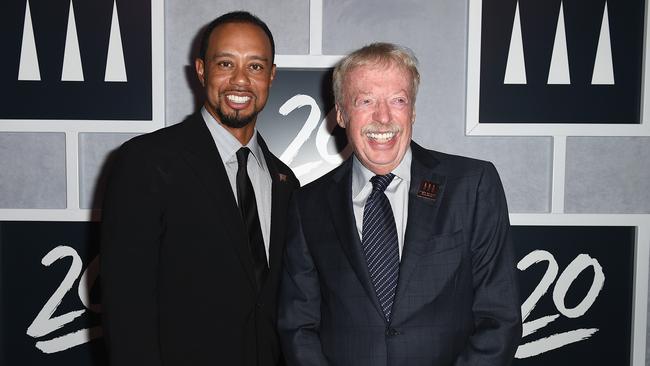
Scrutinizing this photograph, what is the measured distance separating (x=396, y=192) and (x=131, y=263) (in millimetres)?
792

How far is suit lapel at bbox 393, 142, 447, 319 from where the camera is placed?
1456 millimetres

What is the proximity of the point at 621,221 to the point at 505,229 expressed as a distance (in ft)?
4.33

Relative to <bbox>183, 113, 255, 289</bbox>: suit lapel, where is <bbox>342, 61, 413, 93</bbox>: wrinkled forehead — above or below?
above

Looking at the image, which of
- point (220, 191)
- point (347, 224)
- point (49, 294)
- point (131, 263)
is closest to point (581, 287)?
point (347, 224)

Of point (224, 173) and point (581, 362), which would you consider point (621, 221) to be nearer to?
point (581, 362)

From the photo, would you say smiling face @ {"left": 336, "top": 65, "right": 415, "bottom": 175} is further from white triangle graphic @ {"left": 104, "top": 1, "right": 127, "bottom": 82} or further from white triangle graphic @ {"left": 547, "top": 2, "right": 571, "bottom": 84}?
white triangle graphic @ {"left": 104, "top": 1, "right": 127, "bottom": 82}

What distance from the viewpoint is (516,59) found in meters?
2.48

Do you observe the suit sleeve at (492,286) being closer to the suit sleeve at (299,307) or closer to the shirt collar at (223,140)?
the suit sleeve at (299,307)

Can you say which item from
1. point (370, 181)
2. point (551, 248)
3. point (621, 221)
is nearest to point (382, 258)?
point (370, 181)

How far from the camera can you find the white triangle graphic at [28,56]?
2459mm

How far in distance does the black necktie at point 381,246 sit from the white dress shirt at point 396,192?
3 cm

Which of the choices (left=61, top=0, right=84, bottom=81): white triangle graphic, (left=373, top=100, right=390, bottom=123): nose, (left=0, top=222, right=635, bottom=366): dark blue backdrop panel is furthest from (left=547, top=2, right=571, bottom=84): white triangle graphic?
(left=61, top=0, right=84, bottom=81): white triangle graphic

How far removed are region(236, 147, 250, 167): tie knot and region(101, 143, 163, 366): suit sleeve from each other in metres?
0.29

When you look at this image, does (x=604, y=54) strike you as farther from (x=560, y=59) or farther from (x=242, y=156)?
(x=242, y=156)
